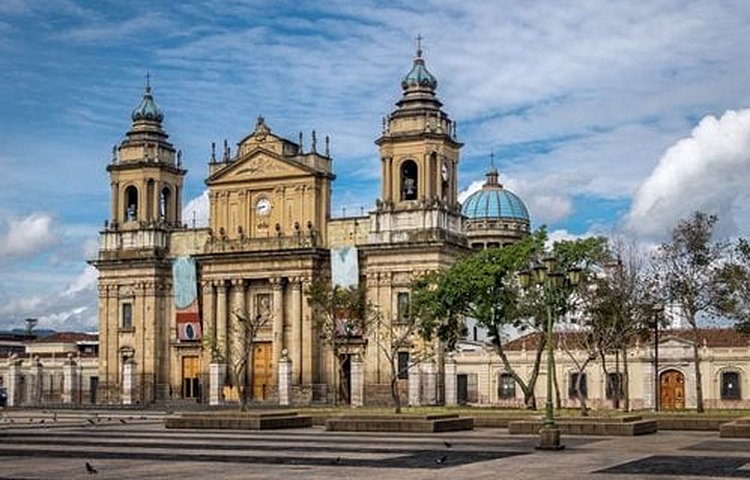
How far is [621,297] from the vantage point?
6781 centimetres

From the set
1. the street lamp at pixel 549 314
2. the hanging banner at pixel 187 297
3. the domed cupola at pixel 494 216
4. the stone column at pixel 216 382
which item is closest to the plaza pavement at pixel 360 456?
the street lamp at pixel 549 314

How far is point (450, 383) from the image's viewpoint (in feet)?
278

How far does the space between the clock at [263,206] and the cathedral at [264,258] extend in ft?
0.35

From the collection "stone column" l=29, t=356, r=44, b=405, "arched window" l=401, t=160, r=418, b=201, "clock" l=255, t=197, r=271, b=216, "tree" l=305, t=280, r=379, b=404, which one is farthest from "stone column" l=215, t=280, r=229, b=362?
"stone column" l=29, t=356, r=44, b=405

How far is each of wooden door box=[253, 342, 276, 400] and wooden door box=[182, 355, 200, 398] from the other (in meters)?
5.73

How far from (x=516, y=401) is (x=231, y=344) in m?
22.0

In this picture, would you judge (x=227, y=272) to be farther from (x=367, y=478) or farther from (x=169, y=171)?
(x=367, y=478)

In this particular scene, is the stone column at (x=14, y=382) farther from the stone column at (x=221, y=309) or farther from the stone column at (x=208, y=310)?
the stone column at (x=221, y=309)

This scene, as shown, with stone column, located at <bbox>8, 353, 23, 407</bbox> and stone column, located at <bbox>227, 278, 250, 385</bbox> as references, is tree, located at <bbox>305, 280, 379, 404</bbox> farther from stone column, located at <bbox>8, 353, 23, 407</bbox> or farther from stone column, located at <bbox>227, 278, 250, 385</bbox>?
stone column, located at <bbox>8, 353, 23, 407</bbox>

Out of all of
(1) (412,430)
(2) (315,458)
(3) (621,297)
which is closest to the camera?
(2) (315,458)

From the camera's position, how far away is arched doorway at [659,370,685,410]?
3162 inches

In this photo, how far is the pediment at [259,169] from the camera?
90.9 metres

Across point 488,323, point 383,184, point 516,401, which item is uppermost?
point 383,184

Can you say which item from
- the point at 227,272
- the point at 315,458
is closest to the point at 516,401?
the point at 227,272
